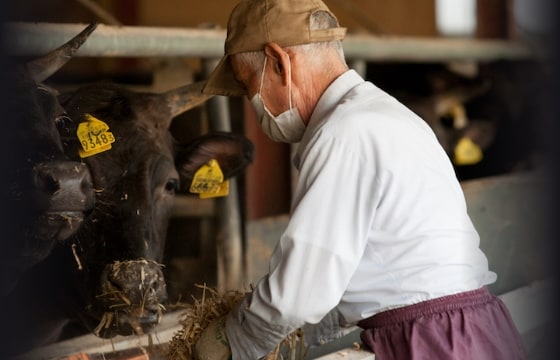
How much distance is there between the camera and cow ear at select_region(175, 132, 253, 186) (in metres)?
4.20

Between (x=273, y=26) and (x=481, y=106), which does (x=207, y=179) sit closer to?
(x=273, y=26)

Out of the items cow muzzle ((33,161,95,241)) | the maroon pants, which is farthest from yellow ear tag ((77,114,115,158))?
the maroon pants

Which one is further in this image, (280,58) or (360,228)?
(280,58)

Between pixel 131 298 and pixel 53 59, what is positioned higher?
pixel 53 59

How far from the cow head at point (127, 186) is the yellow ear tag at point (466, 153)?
3.51 meters

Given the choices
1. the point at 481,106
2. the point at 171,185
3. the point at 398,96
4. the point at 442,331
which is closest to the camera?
the point at 442,331

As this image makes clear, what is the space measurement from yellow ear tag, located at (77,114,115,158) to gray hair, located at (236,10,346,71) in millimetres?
1002

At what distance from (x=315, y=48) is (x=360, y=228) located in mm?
598

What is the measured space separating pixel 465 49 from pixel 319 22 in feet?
12.4

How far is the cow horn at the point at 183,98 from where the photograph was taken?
162 inches

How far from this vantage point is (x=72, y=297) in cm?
359

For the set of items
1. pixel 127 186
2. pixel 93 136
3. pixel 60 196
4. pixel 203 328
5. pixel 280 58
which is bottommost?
pixel 203 328

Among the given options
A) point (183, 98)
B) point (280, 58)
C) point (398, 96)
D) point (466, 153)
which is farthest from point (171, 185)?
point (398, 96)

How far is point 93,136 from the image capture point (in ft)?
11.2
